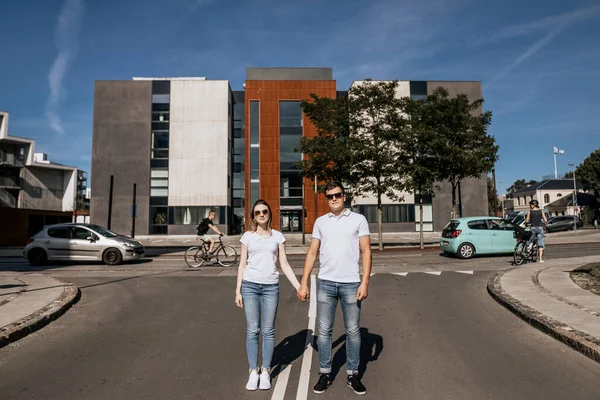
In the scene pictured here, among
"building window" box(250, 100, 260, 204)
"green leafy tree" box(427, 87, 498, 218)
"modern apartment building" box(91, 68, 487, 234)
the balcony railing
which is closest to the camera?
"green leafy tree" box(427, 87, 498, 218)

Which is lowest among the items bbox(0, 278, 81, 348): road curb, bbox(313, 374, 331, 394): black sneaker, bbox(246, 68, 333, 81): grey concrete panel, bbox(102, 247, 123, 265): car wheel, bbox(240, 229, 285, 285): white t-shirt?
bbox(313, 374, 331, 394): black sneaker

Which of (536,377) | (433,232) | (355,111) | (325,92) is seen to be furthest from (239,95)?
(536,377)

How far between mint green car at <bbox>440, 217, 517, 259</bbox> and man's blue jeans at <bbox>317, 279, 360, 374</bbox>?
12.6 m

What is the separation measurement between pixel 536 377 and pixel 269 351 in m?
2.60

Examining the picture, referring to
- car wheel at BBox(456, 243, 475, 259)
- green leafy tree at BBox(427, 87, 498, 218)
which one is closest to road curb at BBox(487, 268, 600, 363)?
car wheel at BBox(456, 243, 475, 259)

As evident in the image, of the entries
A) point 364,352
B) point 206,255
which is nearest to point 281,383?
point 364,352

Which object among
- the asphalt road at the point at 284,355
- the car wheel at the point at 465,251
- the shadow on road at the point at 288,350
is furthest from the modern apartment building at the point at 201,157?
the shadow on road at the point at 288,350

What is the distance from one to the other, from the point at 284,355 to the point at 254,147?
40.0 metres

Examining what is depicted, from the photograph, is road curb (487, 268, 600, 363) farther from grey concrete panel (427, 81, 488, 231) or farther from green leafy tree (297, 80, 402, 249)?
grey concrete panel (427, 81, 488, 231)

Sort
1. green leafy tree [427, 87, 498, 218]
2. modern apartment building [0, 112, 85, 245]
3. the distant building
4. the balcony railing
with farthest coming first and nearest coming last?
the distant building
modern apartment building [0, 112, 85, 245]
the balcony railing
green leafy tree [427, 87, 498, 218]

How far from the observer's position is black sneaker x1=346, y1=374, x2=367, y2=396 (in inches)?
145

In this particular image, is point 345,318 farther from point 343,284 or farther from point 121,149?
point 121,149

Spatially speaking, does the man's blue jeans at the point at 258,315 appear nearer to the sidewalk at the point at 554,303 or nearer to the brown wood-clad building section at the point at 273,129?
the sidewalk at the point at 554,303

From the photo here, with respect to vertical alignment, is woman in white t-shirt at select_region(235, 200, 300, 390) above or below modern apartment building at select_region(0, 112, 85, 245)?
below
